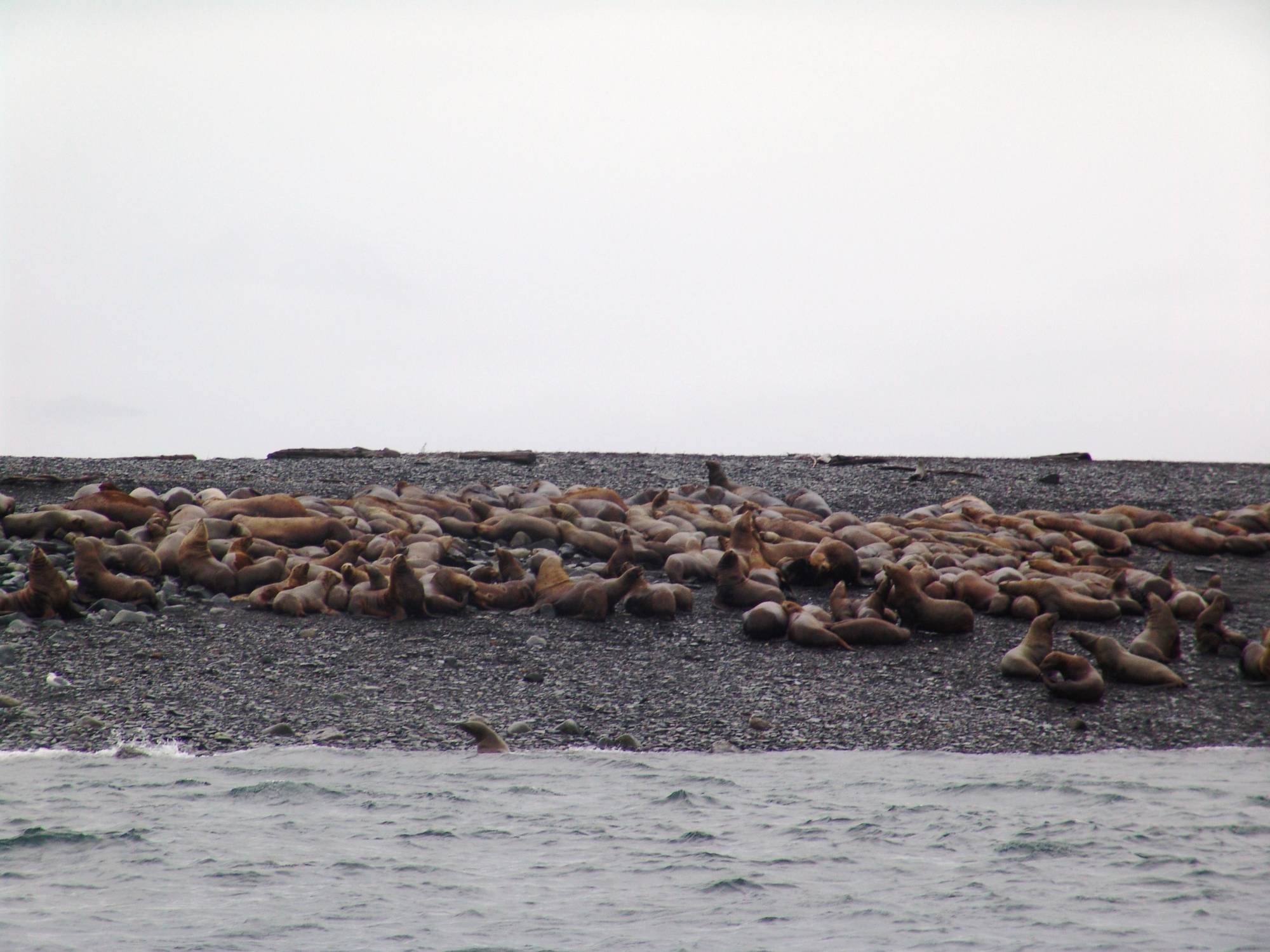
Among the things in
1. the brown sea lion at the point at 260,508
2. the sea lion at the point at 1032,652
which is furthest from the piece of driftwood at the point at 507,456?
the sea lion at the point at 1032,652

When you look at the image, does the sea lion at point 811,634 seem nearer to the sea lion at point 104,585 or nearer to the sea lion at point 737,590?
the sea lion at point 737,590

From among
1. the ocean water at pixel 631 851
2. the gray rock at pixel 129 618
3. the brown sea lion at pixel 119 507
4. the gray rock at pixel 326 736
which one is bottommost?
the ocean water at pixel 631 851

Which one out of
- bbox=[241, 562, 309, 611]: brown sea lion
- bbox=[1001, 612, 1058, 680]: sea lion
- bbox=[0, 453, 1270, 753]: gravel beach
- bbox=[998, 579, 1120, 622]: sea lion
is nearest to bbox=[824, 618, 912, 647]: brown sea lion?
bbox=[0, 453, 1270, 753]: gravel beach

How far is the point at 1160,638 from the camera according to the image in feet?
31.4

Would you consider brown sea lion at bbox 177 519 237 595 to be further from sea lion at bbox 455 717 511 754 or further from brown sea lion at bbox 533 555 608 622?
sea lion at bbox 455 717 511 754

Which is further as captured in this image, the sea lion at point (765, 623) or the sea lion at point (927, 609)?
the sea lion at point (927, 609)

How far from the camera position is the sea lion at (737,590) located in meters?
10.8

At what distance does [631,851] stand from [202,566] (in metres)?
6.41

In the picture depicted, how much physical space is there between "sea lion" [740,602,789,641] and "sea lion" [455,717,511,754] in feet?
9.41

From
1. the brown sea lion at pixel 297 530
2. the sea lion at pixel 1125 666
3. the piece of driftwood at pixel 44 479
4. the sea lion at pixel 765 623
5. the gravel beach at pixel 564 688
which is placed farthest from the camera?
the piece of driftwood at pixel 44 479

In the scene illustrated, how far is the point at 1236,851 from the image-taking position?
20.1ft

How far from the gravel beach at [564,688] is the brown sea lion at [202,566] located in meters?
0.31

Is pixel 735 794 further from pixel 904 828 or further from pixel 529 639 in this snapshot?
pixel 529 639

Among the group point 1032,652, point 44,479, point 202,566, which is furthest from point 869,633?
point 44,479
